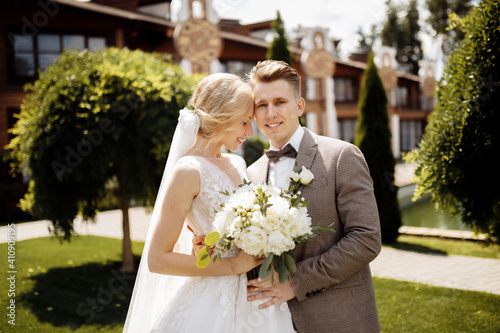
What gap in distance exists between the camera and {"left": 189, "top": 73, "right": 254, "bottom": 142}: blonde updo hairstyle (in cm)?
292

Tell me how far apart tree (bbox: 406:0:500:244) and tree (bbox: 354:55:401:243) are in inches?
175

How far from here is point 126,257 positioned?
8.04 meters

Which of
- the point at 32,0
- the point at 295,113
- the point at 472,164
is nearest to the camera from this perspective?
the point at 295,113

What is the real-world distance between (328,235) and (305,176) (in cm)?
43

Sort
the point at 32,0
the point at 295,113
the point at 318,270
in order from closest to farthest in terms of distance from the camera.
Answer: the point at 318,270 < the point at 295,113 < the point at 32,0

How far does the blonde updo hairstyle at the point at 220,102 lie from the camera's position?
115 inches

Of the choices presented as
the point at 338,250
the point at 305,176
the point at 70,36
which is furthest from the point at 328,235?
the point at 70,36

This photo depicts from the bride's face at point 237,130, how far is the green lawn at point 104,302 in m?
3.60

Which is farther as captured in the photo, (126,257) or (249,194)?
(126,257)

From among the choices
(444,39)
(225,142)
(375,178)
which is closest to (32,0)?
(375,178)

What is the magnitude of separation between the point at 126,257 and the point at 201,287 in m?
5.65

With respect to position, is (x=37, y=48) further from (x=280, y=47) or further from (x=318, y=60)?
(x=318, y=60)

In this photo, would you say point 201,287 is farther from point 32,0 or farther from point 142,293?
point 32,0

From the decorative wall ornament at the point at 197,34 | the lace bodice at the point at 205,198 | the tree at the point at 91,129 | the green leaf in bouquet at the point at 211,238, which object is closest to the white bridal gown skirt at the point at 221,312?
the lace bodice at the point at 205,198
